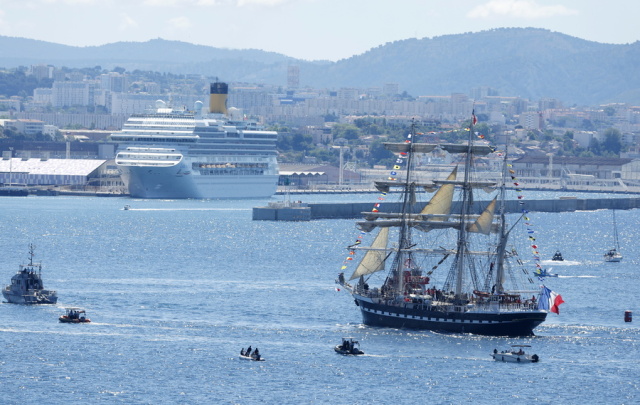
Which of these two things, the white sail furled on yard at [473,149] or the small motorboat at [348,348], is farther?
the white sail furled on yard at [473,149]

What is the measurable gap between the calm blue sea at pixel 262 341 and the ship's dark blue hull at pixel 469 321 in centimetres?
68

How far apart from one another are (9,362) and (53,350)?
2.63 m

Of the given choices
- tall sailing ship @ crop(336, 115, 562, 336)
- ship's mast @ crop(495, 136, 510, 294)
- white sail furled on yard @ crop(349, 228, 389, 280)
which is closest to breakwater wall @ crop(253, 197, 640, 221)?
tall sailing ship @ crop(336, 115, 562, 336)

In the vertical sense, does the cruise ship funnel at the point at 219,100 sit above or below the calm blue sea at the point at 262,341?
above

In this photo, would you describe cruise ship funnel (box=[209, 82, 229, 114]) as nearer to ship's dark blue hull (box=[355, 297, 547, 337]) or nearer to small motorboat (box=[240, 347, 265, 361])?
ship's dark blue hull (box=[355, 297, 547, 337])

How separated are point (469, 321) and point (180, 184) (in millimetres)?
104215

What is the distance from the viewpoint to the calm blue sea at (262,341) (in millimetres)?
52000

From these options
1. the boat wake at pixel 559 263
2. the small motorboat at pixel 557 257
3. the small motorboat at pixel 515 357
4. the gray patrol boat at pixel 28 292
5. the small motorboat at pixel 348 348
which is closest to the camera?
the small motorboat at pixel 515 357

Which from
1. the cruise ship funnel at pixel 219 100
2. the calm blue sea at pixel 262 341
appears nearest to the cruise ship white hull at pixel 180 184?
the cruise ship funnel at pixel 219 100

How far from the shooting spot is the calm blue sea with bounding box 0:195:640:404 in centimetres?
5200

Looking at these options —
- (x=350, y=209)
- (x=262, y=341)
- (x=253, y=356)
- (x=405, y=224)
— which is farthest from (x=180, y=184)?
(x=253, y=356)

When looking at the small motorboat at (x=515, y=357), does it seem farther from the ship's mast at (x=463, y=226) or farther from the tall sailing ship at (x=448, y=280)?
the ship's mast at (x=463, y=226)

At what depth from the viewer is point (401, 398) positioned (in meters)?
Result: 51.3

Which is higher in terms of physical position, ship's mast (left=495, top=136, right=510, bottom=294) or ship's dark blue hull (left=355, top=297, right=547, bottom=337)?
ship's mast (left=495, top=136, right=510, bottom=294)
